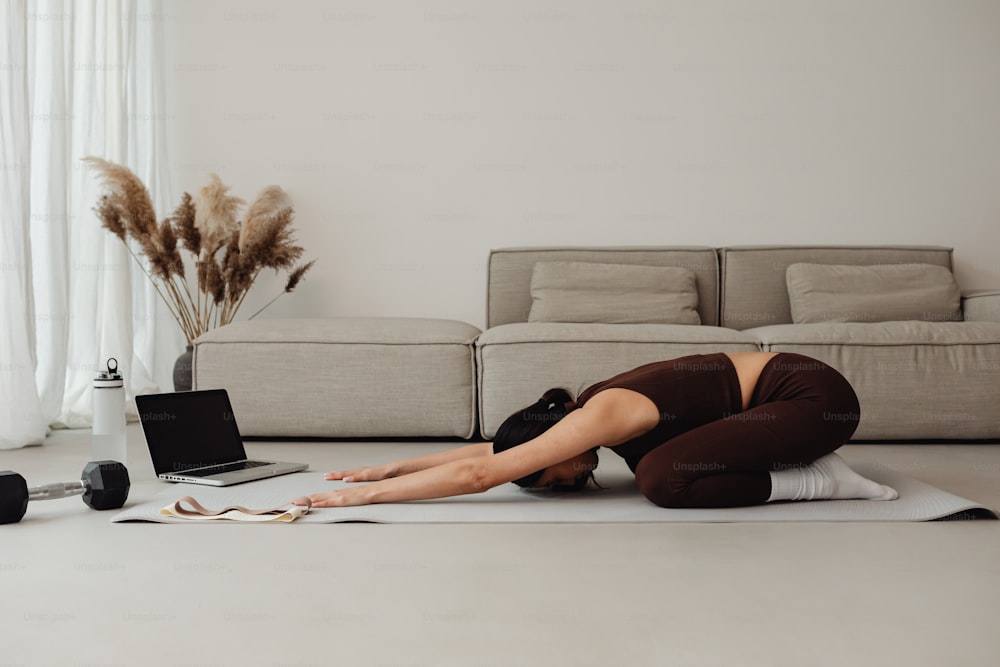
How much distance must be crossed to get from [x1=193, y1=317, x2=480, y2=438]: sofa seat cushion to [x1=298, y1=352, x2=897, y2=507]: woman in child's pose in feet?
4.00

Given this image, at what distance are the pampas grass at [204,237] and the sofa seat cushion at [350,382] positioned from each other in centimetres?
88

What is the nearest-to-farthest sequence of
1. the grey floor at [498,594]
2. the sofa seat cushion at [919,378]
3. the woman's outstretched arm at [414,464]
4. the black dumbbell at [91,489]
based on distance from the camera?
the grey floor at [498,594] < the black dumbbell at [91,489] < the woman's outstretched arm at [414,464] < the sofa seat cushion at [919,378]

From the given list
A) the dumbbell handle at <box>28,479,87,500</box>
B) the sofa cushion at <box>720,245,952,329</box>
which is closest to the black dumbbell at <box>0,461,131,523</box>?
the dumbbell handle at <box>28,479,87,500</box>

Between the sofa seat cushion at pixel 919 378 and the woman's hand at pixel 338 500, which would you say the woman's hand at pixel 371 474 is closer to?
the woman's hand at pixel 338 500

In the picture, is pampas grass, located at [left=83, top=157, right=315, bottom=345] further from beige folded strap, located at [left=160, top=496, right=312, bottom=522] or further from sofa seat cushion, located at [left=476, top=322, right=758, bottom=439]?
beige folded strap, located at [left=160, top=496, right=312, bottom=522]

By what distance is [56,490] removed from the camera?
230cm

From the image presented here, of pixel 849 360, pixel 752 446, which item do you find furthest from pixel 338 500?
pixel 849 360

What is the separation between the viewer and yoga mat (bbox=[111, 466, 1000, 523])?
217 cm

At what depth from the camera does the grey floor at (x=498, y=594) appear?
52.6 inches

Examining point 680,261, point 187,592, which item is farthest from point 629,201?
point 187,592


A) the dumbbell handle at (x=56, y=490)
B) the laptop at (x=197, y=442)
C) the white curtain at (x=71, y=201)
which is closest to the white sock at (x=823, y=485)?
the laptop at (x=197, y=442)

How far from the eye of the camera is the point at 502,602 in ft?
5.13

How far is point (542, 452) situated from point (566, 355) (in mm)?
1396

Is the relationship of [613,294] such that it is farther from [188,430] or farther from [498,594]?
[498,594]
